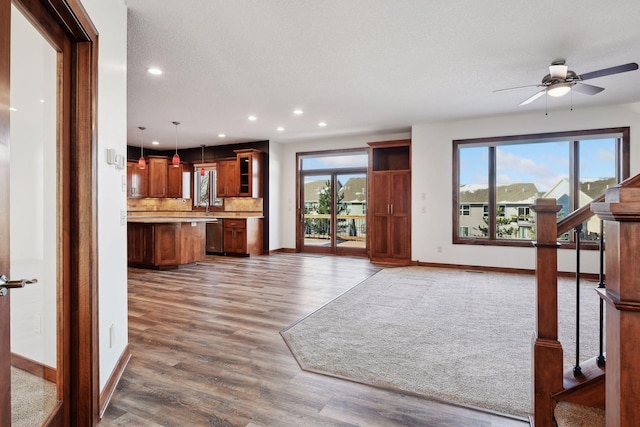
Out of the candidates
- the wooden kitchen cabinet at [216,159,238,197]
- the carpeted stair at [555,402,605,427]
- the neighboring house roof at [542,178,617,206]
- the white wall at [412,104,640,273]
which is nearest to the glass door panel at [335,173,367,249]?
the white wall at [412,104,640,273]

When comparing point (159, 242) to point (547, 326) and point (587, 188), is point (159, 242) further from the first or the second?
point (587, 188)

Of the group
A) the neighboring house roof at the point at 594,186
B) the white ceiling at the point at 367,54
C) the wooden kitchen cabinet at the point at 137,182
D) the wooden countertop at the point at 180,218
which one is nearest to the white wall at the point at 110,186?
the white ceiling at the point at 367,54

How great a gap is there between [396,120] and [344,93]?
73.6 inches

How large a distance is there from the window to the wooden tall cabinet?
0.96 metres

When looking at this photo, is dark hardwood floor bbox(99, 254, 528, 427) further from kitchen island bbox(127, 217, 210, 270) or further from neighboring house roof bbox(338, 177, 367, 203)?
neighboring house roof bbox(338, 177, 367, 203)

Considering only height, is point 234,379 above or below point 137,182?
below

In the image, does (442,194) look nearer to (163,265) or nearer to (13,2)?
(163,265)

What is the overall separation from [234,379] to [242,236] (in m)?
5.88

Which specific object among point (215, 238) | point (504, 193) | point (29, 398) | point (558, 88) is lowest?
point (29, 398)

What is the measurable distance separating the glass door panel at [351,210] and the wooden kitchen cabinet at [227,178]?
251cm

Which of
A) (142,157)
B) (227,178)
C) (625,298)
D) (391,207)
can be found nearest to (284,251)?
(227,178)

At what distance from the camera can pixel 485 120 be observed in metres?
6.22

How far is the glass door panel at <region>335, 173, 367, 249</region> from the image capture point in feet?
26.7

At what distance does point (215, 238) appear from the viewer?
8.38 metres
